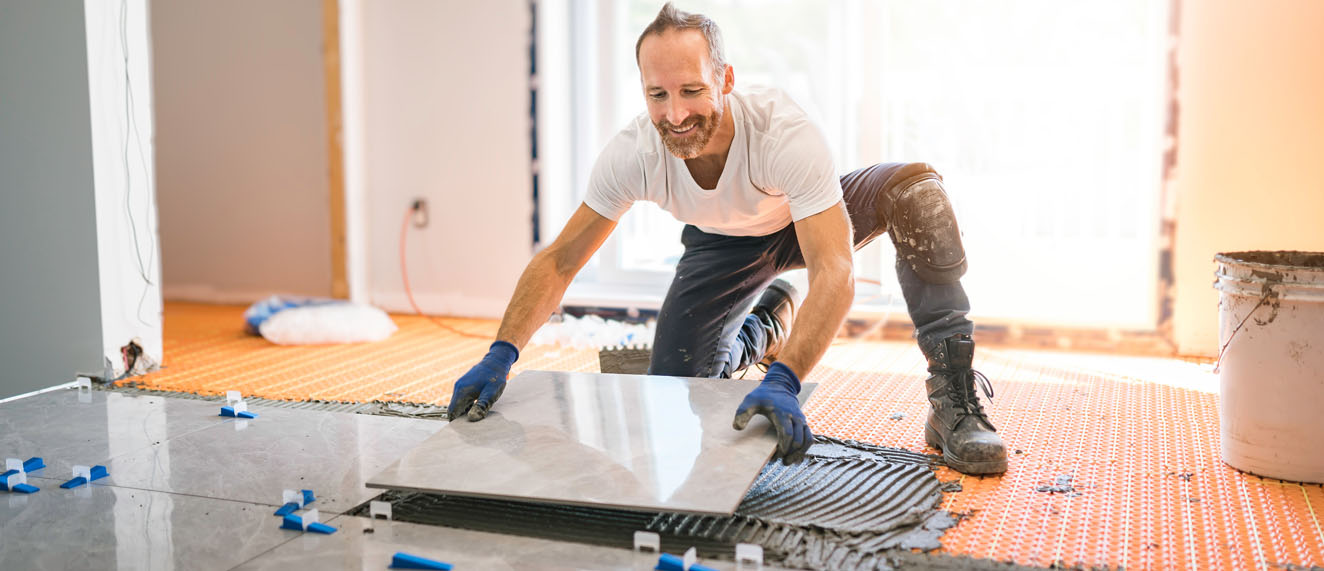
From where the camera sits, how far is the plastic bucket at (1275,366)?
1.95m

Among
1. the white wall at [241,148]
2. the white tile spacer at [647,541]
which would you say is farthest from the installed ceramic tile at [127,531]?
the white wall at [241,148]

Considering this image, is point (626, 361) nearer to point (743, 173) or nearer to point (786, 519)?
point (743, 173)

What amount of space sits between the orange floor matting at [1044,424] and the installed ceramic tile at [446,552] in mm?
559

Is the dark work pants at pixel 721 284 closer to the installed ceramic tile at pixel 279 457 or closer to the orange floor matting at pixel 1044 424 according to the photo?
the orange floor matting at pixel 1044 424

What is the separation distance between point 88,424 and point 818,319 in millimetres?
1818

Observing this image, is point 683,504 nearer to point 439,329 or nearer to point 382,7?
point 439,329

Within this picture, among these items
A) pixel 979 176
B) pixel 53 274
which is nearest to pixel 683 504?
pixel 53 274

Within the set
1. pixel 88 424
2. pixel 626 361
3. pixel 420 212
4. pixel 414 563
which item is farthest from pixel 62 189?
pixel 414 563

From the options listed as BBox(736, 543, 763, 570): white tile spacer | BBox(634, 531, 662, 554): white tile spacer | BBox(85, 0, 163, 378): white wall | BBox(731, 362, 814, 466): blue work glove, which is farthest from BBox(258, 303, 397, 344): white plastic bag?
BBox(736, 543, 763, 570): white tile spacer

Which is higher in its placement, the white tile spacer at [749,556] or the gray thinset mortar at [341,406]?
the white tile spacer at [749,556]

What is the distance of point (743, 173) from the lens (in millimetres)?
2240

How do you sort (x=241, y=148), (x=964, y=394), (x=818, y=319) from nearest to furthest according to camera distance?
(x=818, y=319)
(x=964, y=394)
(x=241, y=148)

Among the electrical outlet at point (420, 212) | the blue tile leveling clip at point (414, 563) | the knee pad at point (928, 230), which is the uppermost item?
the knee pad at point (928, 230)

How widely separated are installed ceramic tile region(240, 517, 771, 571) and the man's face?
90 centimetres
